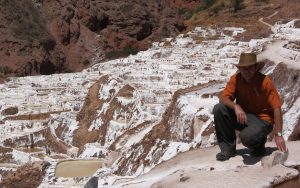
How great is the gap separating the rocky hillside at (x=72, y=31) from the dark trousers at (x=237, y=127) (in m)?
46.4

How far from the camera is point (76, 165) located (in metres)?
18.1

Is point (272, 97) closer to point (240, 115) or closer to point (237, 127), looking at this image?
point (240, 115)

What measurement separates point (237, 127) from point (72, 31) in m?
54.9

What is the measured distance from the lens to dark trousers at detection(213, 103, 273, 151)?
6961mm

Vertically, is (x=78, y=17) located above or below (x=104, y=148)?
above

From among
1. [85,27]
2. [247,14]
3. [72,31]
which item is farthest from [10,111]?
[247,14]

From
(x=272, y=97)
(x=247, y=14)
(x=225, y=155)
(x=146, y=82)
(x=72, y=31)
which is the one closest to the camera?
(x=272, y=97)

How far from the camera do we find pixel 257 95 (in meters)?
6.94

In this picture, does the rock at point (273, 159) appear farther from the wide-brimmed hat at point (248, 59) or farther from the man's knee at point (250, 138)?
the wide-brimmed hat at point (248, 59)

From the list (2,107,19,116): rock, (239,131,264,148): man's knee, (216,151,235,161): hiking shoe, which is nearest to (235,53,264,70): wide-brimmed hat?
(239,131,264,148): man's knee

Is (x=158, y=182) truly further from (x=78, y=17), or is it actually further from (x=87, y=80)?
(x=78, y=17)

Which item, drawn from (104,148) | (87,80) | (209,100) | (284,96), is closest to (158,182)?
(284,96)

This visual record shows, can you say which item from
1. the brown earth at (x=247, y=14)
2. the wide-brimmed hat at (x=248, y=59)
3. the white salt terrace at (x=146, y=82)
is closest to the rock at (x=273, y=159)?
the wide-brimmed hat at (x=248, y=59)

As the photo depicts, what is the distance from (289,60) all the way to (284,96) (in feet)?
12.1
